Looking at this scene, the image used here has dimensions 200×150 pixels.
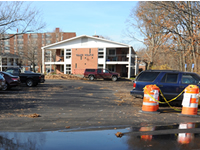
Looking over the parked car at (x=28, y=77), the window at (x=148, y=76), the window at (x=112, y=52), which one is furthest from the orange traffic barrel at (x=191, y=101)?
the window at (x=112, y=52)

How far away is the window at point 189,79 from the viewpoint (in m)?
10.4

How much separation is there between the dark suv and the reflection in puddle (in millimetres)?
4299

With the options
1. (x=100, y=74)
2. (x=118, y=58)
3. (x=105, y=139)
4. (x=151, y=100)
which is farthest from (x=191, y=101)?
(x=118, y=58)

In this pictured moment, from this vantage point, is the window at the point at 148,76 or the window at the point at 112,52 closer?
the window at the point at 148,76

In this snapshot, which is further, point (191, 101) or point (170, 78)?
point (170, 78)

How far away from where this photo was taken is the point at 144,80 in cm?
1091

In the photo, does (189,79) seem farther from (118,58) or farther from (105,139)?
(118,58)

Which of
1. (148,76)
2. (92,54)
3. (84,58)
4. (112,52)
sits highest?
(112,52)

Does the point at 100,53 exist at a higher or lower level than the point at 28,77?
higher

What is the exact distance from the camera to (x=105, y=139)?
536 cm

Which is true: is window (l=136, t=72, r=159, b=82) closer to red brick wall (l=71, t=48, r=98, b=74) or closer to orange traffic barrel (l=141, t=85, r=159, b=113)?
orange traffic barrel (l=141, t=85, r=159, b=113)

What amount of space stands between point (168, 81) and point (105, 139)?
637cm

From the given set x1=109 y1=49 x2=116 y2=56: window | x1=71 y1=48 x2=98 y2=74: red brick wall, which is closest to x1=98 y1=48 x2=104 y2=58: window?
x1=71 y1=48 x2=98 y2=74: red brick wall

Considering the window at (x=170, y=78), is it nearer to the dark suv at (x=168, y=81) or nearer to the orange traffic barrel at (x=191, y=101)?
the dark suv at (x=168, y=81)
